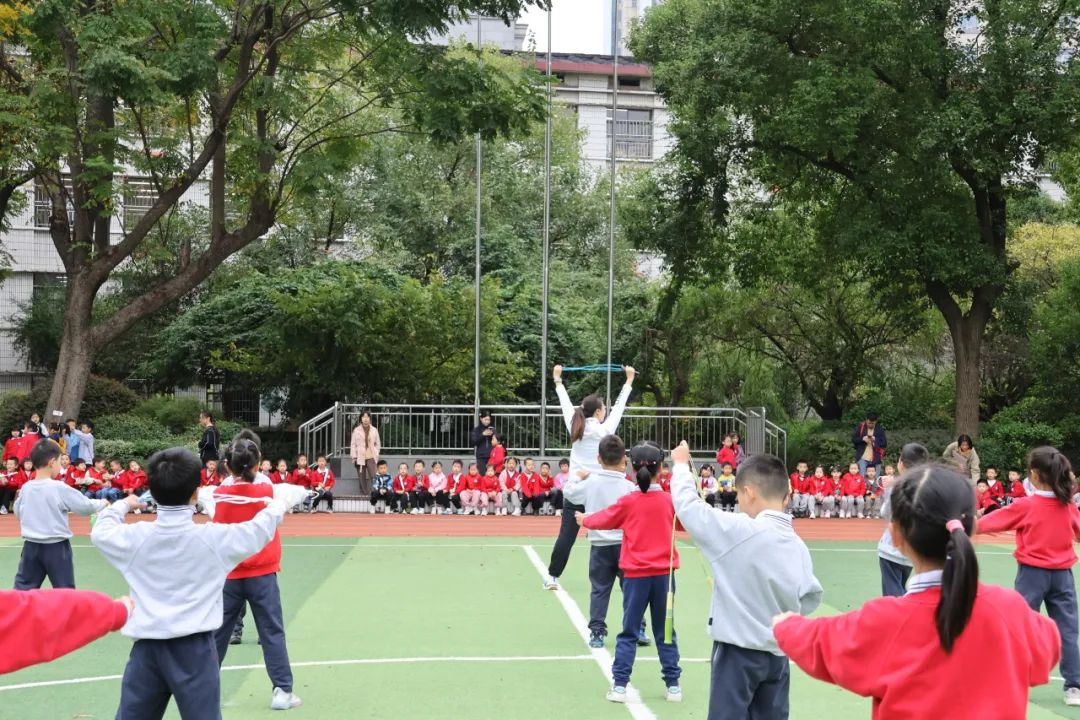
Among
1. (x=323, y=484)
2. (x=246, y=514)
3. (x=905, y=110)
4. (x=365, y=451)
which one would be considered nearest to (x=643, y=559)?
(x=246, y=514)

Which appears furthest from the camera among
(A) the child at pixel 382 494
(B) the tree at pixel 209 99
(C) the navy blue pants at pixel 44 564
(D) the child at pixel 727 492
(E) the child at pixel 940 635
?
(A) the child at pixel 382 494

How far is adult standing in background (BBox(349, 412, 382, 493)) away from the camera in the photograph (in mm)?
22844

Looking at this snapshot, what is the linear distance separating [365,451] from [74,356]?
6.08 meters

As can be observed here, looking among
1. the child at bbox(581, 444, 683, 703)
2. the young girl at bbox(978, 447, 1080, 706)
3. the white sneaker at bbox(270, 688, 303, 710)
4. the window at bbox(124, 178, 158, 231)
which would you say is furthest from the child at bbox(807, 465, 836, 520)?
the window at bbox(124, 178, 158, 231)

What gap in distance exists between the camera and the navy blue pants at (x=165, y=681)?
4.91m

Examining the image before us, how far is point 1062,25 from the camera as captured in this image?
22234 millimetres

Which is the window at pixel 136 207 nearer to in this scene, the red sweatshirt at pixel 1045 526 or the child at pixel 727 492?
the child at pixel 727 492

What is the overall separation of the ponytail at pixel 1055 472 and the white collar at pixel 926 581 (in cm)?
462

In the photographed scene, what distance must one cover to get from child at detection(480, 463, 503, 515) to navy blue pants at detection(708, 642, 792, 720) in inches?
637

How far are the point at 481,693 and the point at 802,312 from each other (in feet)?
76.3

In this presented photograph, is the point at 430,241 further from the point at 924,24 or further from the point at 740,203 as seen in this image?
the point at 924,24

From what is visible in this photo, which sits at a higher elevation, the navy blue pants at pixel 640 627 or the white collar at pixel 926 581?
the white collar at pixel 926 581

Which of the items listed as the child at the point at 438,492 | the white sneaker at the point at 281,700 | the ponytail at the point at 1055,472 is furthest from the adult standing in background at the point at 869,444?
the white sneaker at the point at 281,700

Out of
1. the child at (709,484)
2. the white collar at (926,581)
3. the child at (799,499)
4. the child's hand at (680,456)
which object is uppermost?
the child's hand at (680,456)
